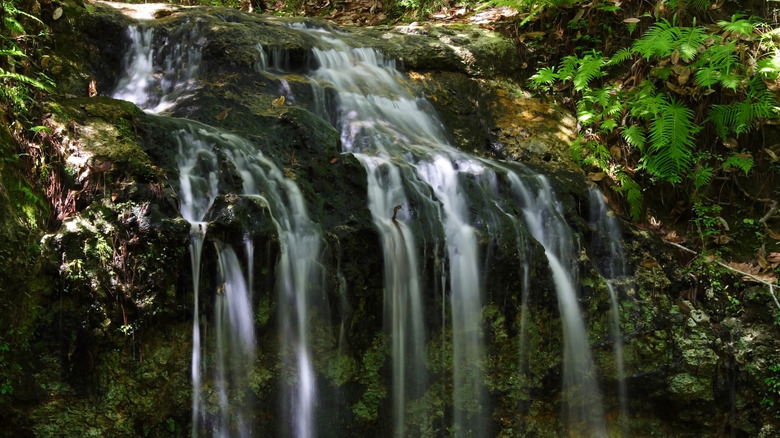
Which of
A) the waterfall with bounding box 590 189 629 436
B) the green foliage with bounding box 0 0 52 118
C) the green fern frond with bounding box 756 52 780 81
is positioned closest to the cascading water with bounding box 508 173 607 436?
the waterfall with bounding box 590 189 629 436

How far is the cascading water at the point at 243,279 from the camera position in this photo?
3.44m

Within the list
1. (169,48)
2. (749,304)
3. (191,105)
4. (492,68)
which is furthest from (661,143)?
(169,48)

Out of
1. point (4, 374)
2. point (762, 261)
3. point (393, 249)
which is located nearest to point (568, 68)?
point (762, 261)

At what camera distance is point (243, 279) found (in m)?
3.47

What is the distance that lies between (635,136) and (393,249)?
2.94 meters

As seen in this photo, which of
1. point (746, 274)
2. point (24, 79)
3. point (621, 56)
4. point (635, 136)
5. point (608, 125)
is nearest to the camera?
point (24, 79)

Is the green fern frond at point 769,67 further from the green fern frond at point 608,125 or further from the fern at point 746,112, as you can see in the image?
the green fern frond at point 608,125

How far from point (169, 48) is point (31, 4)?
1.28 meters

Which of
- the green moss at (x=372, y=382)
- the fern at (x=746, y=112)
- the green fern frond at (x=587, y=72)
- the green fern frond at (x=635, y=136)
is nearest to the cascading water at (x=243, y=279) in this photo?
the green moss at (x=372, y=382)

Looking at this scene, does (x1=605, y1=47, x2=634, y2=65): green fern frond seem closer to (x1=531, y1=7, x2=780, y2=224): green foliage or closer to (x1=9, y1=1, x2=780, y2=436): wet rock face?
(x1=531, y1=7, x2=780, y2=224): green foliage

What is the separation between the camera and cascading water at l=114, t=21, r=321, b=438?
11.3 ft

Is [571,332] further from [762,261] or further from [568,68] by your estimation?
[568,68]

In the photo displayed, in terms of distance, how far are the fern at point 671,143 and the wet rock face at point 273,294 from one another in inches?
30.2

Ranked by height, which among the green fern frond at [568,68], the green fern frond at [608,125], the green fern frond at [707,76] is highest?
the green fern frond at [568,68]
